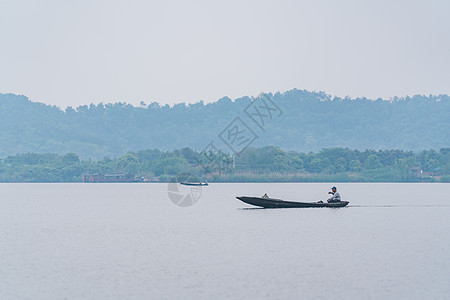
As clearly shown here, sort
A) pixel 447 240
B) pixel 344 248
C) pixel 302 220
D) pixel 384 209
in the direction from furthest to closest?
pixel 384 209 < pixel 302 220 < pixel 447 240 < pixel 344 248

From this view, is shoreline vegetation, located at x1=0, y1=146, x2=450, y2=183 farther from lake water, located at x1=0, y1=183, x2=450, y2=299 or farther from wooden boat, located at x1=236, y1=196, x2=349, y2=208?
lake water, located at x1=0, y1=183, x2=450, y2=299

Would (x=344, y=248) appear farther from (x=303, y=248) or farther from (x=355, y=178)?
(x=355, y=178)

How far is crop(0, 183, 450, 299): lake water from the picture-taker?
2597 cm

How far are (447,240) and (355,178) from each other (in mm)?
151807

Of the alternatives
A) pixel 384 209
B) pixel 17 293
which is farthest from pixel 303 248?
pixel 384 209

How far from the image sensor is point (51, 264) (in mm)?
32094

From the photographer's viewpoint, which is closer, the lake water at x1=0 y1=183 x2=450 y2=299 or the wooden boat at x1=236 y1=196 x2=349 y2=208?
the lake water at x1=0 y1=183 x2=450 y2=299

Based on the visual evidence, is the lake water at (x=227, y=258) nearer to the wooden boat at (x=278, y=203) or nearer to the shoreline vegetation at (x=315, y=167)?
the wooden boat at (x=278, y=203)

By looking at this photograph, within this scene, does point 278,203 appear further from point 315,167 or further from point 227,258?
point 315,167

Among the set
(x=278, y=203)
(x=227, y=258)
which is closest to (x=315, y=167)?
(x=278, y=203)

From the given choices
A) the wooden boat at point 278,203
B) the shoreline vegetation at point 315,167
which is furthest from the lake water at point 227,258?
the shoreline vegetation at point 315,167

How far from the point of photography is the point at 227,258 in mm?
33656

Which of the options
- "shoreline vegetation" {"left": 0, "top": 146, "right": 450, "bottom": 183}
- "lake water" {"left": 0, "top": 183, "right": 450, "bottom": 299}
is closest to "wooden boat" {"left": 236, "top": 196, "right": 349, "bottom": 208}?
"lake water" {"left": 0, "top": 183, "right": 450, "bottom": 299}

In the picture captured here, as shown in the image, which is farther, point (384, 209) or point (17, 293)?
point (384, 209)
